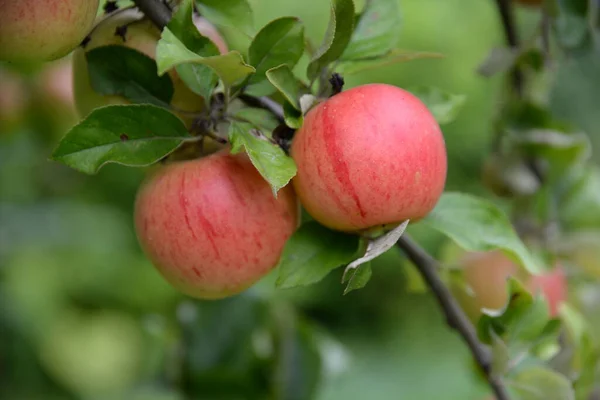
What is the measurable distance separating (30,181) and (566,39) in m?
1.12

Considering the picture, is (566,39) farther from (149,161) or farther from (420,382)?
(420,382)

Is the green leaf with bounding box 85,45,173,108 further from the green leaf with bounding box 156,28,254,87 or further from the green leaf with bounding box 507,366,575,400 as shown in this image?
the green leaf with bounding box 507,366,575,400

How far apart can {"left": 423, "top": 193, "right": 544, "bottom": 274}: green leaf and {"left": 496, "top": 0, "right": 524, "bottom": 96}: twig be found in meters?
0.29

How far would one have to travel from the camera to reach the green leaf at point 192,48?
0.43 m

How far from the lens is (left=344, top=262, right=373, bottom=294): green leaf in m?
0.43

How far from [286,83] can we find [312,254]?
0.11m

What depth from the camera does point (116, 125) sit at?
0.46 meters

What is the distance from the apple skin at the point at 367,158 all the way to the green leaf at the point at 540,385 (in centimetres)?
20

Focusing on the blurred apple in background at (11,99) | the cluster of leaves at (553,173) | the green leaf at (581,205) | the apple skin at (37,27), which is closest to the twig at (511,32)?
the cluster of leaves at (553,173)

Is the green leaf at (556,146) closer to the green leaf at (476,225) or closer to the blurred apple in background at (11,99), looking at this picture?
the green leaf at (476,225)

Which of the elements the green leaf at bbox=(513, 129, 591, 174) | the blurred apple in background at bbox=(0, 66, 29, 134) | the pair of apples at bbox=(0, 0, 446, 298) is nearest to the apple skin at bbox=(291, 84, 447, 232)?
the pair of apples at bbox=(0, 0, 446, 298)

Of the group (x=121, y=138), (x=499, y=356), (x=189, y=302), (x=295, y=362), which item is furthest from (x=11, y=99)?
(x=499, y=356)

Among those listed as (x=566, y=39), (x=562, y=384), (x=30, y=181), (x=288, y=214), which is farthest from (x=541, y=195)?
(x=30, y=181)

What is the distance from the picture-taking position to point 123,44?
50cm
